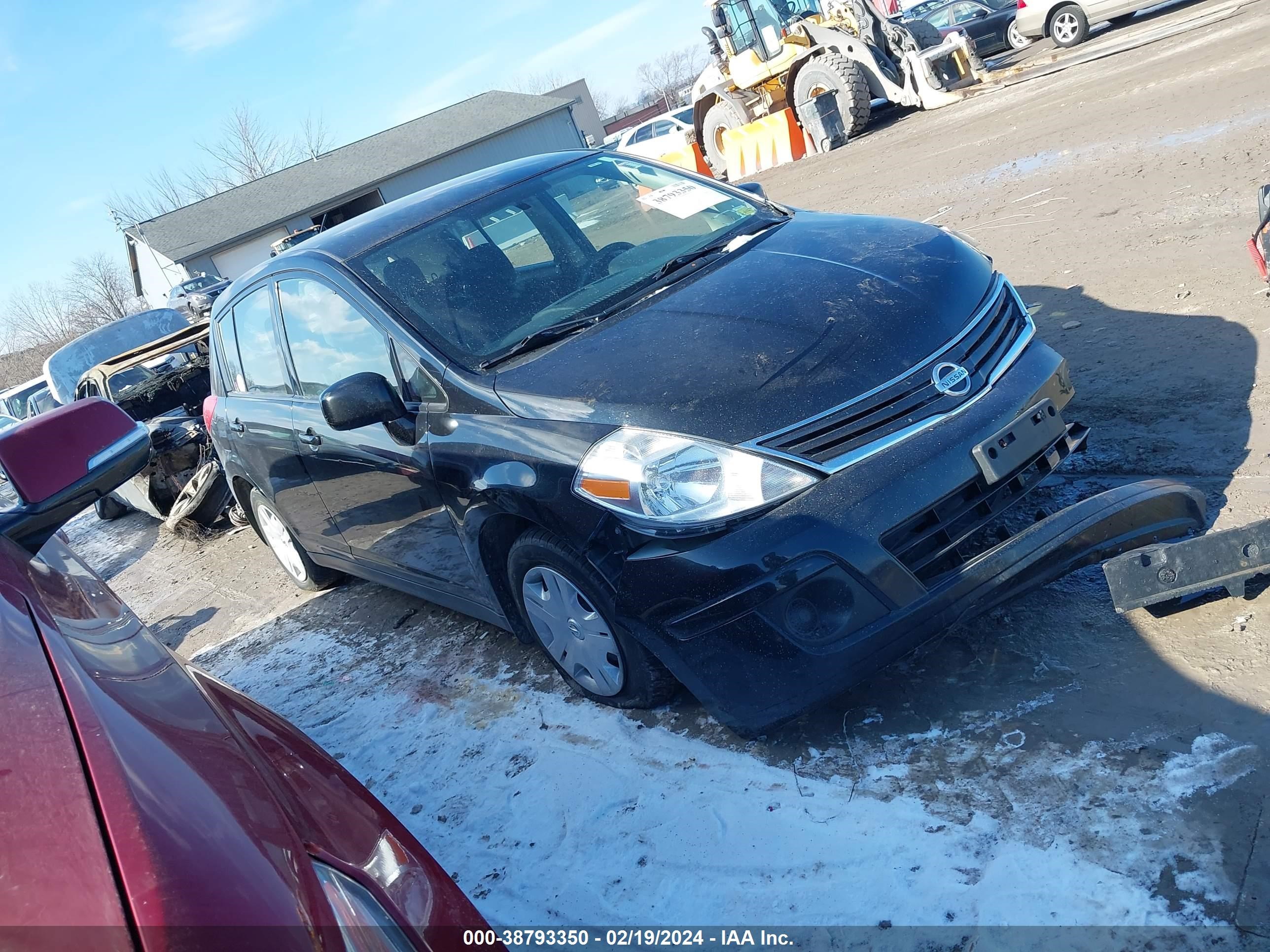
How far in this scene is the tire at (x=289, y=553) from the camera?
18.7 feet

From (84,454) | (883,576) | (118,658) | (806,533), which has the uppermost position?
(84,454)

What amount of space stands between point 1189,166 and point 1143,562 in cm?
A: 570

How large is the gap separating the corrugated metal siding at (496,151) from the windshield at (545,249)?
40.1 metres

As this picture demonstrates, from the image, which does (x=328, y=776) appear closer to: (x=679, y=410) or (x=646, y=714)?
(x=679, y=410)

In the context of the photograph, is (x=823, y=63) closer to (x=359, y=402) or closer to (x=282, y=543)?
(x=282, y=543)

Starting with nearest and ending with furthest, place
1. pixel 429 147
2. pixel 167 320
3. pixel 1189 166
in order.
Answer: pixel 1189 166 → pixel 167 320 → pixel 429 147

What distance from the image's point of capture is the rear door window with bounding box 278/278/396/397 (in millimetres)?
3732

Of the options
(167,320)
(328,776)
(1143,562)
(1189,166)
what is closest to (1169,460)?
(1143,562)

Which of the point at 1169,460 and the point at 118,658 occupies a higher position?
the point at 118,658

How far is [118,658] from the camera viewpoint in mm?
1818

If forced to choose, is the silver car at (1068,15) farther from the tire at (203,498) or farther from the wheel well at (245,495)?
the wheel well at (245,495)

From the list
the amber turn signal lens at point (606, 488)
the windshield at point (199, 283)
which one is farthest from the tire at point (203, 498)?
the windshield at point (199, 283)

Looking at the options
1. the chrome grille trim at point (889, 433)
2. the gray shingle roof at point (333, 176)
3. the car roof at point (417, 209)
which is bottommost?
the chrome grille trim at point (889, 433)

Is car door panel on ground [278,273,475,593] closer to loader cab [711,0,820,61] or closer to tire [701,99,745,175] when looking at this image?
loader cab [711,0,820,61]
